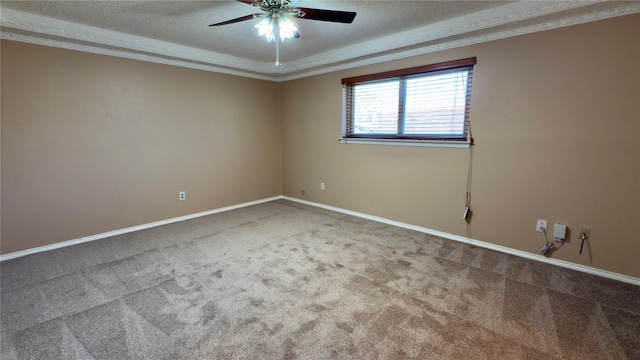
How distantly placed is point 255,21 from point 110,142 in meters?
2.26

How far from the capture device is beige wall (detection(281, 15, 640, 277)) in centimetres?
237

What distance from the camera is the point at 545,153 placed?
107 inches

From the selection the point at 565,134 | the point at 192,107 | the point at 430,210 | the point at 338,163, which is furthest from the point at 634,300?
the point at 192,107

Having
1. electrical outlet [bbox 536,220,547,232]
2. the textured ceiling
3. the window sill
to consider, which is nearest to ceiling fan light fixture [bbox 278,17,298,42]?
the textured ceiling

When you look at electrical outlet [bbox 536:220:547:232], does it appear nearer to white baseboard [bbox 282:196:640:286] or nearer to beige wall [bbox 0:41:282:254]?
white baseboard [bbox 282:196:640:286]

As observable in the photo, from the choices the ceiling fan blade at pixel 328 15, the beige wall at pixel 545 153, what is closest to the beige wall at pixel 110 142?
the beige wall at pixel 545 153

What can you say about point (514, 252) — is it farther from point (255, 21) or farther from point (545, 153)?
point (255, 21)

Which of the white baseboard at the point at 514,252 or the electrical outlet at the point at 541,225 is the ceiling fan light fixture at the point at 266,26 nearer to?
the white baseboard at the point at 514,252

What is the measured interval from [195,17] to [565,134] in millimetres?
3605

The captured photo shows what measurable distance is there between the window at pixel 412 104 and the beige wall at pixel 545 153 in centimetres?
12

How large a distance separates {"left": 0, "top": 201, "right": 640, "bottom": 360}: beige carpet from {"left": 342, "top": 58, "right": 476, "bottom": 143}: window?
1351 millimetres

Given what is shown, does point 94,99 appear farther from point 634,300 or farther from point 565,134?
point 634,300

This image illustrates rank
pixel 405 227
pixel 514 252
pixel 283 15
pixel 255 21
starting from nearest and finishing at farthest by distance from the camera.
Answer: pixel 283 15, pixel 255 21, pixel 514 252, pixel 405 227

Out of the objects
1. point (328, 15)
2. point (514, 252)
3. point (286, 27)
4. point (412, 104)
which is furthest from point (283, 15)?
point (514, 252)
